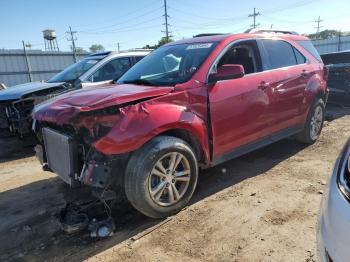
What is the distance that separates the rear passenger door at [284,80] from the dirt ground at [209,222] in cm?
67

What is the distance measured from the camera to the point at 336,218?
170cm

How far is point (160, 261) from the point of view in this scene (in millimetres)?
2840

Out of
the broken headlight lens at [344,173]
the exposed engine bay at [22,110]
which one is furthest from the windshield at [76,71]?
the broken headlight lens at [344,173]

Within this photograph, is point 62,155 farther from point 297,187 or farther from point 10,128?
point 10,128

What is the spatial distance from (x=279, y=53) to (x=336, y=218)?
3752 mm

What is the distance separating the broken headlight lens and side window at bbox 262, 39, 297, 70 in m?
2.91

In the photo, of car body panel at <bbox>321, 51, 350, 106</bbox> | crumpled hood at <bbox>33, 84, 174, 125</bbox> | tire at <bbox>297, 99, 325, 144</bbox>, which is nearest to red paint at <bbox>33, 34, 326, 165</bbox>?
crumpled hood at <bbox>33, 84, 174, 125</bbox>

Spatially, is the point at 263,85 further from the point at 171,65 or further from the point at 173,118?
the point at 173,118

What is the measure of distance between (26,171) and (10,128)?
5.06 ft

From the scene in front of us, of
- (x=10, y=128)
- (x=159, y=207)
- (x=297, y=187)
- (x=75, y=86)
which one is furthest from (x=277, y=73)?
(x=10, y=128)

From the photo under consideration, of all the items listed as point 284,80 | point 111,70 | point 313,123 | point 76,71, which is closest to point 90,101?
point 284,80

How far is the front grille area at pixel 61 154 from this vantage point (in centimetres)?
332

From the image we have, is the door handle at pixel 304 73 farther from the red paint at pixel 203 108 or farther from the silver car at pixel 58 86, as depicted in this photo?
the silver car at pixel 58 86

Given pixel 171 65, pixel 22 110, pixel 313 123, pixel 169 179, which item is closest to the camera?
pixel 169 179
